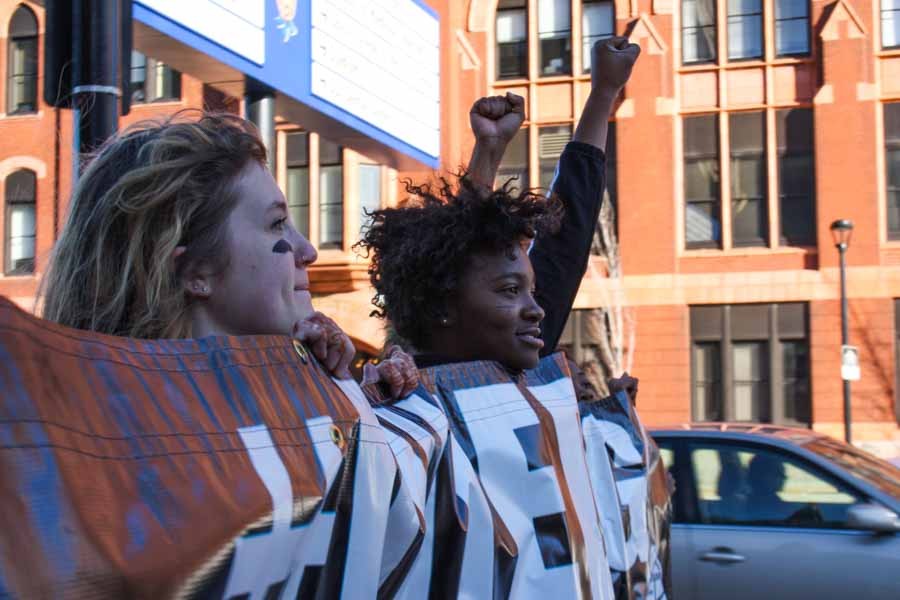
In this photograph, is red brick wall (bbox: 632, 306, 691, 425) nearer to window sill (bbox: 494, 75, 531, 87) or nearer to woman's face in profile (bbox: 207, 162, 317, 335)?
window sill (bbox: 494, 75, 531, 87)

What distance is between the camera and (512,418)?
6.93 feet

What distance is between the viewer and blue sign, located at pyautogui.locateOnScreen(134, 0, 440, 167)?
22.5 ft

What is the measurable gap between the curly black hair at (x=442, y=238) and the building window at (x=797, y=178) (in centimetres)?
2119

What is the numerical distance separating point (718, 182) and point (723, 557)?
57.6 ft

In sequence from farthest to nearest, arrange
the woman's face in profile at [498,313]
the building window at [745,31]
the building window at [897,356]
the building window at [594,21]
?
the building window at [594,21]
the building window at [745,31]
the building window at [897,356]
the woman's face in profile at [498,313]

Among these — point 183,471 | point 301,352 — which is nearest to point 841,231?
point 301,352

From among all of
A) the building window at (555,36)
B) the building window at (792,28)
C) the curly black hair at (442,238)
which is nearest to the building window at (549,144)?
the building window at (555,36)

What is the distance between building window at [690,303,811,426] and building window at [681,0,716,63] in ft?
16.0

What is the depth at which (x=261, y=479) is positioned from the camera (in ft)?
4.00

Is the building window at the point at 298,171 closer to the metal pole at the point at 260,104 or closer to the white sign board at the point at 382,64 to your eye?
the white sign board at the point at 382,64

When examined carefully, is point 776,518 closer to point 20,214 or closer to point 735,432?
point 735,432

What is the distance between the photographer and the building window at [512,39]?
81.1 ft

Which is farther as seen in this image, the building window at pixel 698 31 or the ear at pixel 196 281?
the building window at pixel 698 31

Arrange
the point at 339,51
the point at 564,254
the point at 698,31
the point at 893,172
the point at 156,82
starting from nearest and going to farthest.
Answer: the point at 564,254 → the point at 339,51 → the point at 893,172 → the point at 156,82 → the point at 698,31
